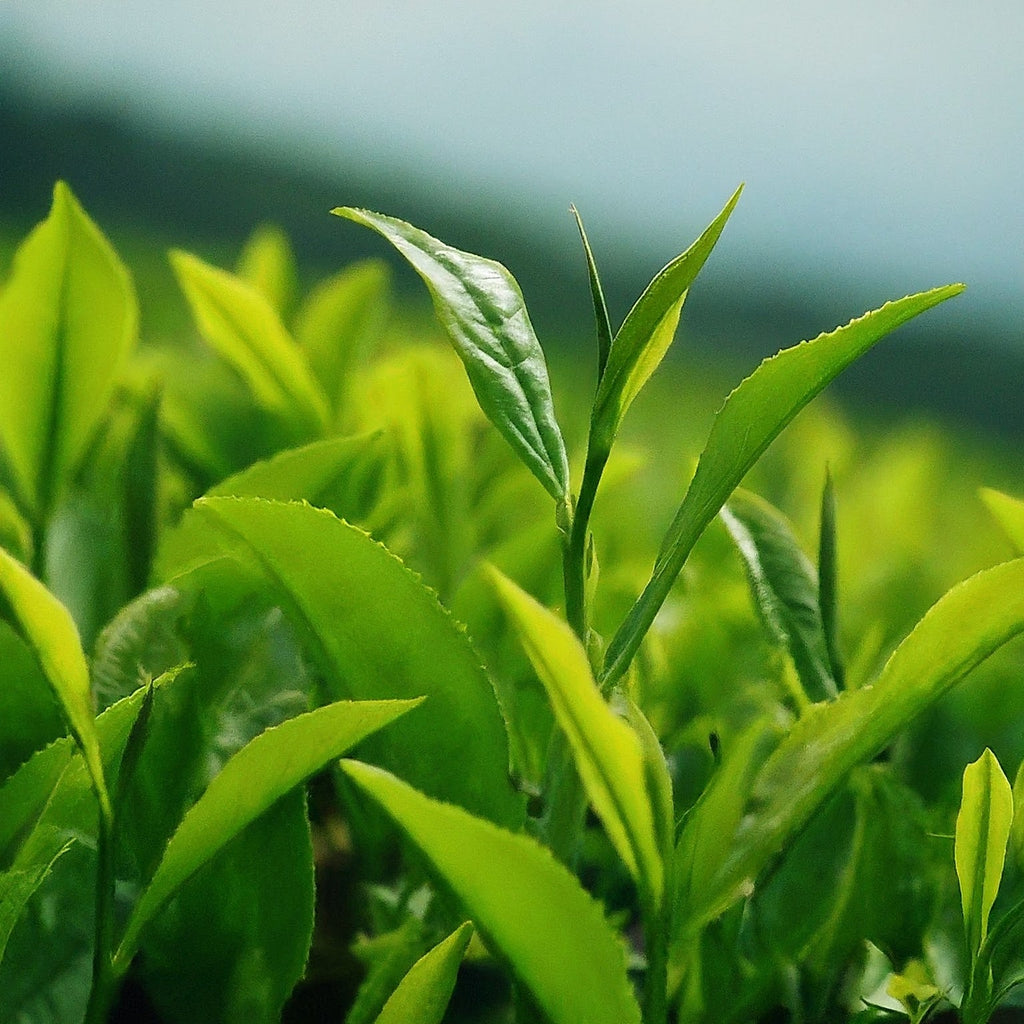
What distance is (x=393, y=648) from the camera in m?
0.36

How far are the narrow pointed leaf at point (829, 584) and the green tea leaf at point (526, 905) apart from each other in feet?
0.60

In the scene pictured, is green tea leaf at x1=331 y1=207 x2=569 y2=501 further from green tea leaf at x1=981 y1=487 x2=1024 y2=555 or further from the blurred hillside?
the blurred hillside

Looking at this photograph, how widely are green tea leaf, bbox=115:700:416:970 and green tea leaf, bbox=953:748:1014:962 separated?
185 mm

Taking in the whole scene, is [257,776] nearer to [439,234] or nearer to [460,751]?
[460,751]

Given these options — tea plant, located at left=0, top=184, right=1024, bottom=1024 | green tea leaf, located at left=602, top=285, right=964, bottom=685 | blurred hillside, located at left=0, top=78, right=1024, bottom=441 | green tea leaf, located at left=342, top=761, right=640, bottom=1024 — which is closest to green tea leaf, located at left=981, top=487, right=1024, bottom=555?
tea plant, located at left=0, top=184, right=1024, bottom=1024

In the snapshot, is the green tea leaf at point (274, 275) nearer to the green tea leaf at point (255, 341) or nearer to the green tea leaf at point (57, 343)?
the green tea leaf at point (255, 341)

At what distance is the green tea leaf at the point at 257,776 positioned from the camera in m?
0.31

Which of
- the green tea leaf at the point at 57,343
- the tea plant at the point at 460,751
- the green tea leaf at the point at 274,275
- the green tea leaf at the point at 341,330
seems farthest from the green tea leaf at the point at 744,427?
the green tea leaf at the point at 274,275

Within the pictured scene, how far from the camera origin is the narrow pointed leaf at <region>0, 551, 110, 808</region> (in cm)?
29

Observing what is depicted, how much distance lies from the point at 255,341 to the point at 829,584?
41cm

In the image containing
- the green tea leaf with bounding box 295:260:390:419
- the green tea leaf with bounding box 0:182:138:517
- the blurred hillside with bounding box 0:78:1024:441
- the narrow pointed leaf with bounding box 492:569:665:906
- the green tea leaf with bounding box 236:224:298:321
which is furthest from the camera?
the blurred hillside with bounding box 0:78:1024:441

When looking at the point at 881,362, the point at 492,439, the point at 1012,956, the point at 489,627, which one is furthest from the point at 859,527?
A: the point at 881,362

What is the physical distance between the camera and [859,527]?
89cm

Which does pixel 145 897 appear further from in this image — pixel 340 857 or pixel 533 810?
pixel 340 857
